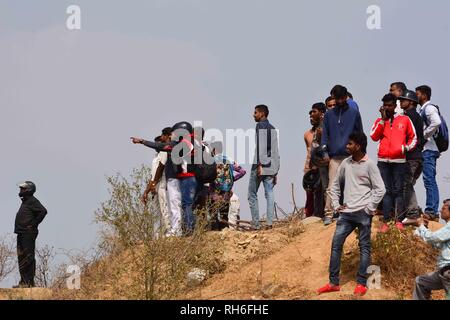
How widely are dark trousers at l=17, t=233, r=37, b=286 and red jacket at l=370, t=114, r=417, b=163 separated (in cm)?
583

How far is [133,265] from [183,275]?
2.43 ft

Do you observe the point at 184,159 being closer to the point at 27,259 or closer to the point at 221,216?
the point at 221,216

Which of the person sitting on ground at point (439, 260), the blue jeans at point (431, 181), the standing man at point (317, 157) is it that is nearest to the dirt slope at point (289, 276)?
the standing man at point (317, 157)

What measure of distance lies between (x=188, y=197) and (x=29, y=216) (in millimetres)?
2643

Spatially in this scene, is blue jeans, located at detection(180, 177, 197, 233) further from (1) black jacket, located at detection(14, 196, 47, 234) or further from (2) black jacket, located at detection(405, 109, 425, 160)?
(2) black jacket, located at detection(405, 109, 425, 160)

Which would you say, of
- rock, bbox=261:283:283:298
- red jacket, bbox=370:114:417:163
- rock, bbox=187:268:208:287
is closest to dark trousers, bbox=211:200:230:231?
rock, bbox=187:268:208:287

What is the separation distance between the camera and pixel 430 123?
13.9 m

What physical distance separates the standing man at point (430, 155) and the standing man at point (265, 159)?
2440 millimetres

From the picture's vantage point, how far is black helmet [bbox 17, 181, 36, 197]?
14.8m

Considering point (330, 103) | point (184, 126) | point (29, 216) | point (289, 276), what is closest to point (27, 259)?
point (29, 216)

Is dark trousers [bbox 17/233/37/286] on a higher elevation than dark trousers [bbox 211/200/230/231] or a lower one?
lower
